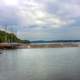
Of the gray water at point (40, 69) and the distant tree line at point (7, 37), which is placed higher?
the distant tree line at point (7, 37)

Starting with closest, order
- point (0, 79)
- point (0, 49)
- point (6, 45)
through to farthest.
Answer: point (0, 79) < point (0, 49) < point (6, 45)

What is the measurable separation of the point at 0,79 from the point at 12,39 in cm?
1364

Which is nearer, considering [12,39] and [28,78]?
[28,78]

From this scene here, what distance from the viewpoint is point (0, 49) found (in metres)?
19.7

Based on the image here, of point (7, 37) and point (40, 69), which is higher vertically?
point (7, 37)

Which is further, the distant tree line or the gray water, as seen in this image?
the distant tree line

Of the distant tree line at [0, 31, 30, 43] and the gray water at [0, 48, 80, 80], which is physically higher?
the distant tree line at [0, 31, 30, 43]

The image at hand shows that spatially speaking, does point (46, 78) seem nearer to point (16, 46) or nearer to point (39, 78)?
point (39, 78)

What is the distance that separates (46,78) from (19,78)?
765mm

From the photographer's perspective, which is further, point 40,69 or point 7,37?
point 7,37

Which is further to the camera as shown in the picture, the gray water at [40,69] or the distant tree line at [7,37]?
the distant tree line at [7,37]

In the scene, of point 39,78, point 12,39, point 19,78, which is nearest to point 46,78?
point 39,78

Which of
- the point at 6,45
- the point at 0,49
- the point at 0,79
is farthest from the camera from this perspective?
the point at 6,45

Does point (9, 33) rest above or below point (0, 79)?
above
